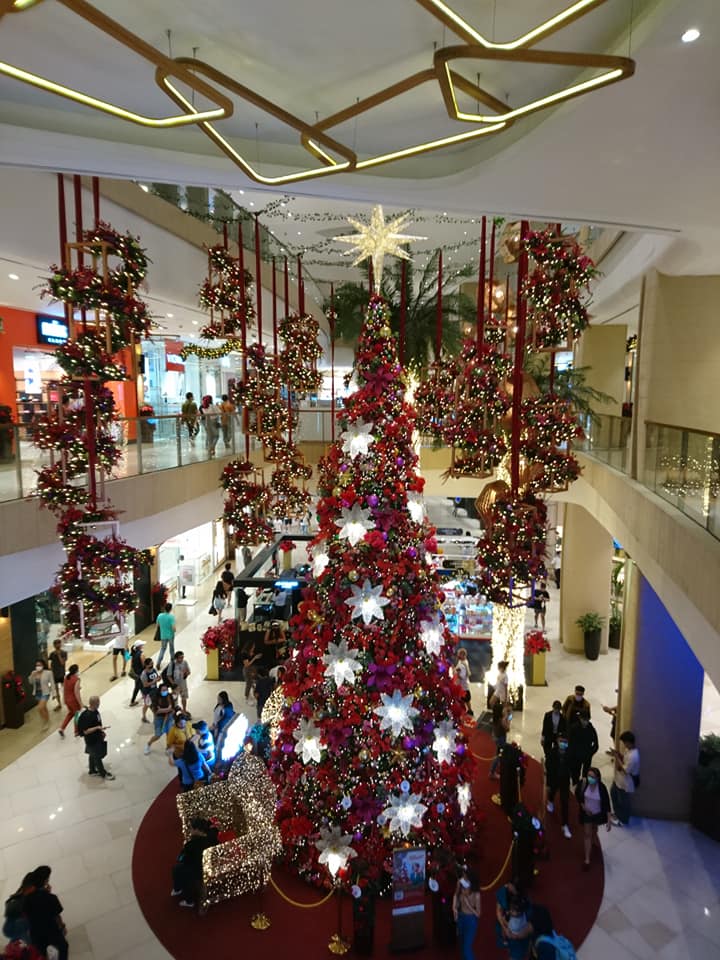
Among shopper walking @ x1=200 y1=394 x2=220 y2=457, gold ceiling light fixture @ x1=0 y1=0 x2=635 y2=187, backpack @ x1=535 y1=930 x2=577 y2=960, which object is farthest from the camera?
shopper walking @ x1=200 y1=394 x2=220 y2=457

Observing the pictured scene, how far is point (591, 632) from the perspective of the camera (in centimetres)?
1409

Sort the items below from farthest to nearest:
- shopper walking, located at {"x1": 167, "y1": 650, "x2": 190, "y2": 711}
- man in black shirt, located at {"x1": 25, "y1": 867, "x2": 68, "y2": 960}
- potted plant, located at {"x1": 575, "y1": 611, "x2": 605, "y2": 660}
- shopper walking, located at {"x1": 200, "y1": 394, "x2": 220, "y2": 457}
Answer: potted plant, located at {"x1": 575, "y1": 611, "x2": 605, "y2": 660} → shopper walking, located at {"x1": 200, "y1": 394, "x2": 220, "y2": 457} → shopper walking, located at {"x1": 167, "y1": 650, "x2": 190, "y2": 711} → man in black shirt, located at {"x1": 25, "y1": 867, "x2": 68, "y2": 960}

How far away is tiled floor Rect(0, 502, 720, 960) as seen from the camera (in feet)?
20.6

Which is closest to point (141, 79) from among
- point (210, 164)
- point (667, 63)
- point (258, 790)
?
point (210, 164)

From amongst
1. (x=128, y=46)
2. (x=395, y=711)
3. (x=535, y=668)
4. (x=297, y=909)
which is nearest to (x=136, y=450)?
(x=395, y=711)

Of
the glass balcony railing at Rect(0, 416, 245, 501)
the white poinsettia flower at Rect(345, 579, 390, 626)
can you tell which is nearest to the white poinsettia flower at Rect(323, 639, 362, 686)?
the white poinsettia flower at Rect(345, 579, 390, 626)

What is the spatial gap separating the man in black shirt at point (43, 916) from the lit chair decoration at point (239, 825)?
1.43 m

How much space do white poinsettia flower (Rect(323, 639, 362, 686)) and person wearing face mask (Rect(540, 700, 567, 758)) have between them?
13.1 ft

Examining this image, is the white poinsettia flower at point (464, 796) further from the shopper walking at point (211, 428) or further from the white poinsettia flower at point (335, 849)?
the shopper walking at point (211, 428)

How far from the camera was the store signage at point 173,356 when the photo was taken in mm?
22380

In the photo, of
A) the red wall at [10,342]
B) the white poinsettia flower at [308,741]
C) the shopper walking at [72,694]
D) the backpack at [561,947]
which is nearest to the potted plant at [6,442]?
the white poinsettia flower at [308,741]

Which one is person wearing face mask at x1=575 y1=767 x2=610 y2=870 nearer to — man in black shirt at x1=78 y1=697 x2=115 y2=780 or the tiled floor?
A: the tiled floor

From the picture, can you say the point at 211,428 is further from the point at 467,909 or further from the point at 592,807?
the point at 467,909

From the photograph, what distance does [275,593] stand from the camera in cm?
1457
